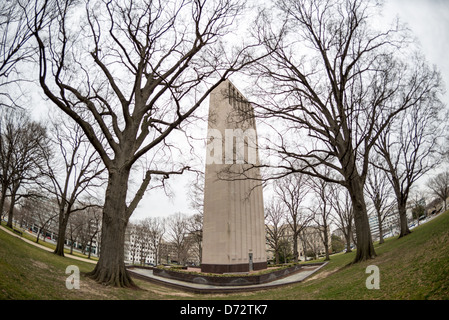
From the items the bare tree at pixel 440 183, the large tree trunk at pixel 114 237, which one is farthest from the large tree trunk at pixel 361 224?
the bare tree at pixel 440 183

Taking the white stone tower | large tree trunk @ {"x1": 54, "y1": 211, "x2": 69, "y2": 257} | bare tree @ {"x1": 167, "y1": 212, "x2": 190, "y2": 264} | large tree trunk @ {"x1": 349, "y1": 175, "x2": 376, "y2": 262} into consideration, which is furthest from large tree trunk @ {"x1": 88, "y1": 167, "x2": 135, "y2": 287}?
bare tree @ {"x1": 167, "y1": 212, "x2": 190, "y2": 264}

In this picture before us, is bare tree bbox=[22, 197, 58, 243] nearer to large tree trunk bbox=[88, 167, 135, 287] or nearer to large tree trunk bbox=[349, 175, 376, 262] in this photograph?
large tree trunk bbox=[88, 167, 135, 287]

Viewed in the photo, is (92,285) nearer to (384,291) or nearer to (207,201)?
(384,291)

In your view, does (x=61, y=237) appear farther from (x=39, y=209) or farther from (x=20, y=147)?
(x=39, y=209)

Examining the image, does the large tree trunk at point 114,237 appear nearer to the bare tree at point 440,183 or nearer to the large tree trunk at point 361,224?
the large tree trunk at point 361,224

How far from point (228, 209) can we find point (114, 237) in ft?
48.3

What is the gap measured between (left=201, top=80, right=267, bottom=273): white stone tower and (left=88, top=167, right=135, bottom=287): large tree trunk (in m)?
12.0

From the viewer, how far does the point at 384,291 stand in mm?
5438

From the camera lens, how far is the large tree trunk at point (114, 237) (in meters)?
8.04

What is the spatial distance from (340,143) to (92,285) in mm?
12587

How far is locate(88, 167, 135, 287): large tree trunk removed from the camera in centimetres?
804

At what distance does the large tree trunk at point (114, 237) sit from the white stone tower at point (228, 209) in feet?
39.4
